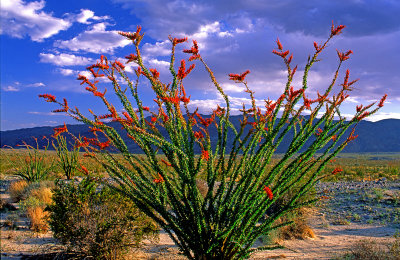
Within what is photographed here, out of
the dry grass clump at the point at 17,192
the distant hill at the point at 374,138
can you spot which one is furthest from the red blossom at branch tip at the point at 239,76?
the distant hill at the point at 374,138

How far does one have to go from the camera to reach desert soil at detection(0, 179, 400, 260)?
19.9ft

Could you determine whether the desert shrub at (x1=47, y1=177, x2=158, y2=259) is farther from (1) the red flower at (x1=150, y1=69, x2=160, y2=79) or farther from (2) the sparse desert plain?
(1) the red flower at (x1=150, y1=69, x2=160, y2=79)

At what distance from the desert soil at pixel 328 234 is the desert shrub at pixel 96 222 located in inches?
15.6

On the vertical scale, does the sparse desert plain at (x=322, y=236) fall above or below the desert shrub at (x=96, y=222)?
below

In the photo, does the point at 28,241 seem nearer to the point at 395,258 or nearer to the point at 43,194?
the point at 43,194

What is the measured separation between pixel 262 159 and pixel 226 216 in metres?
0.90

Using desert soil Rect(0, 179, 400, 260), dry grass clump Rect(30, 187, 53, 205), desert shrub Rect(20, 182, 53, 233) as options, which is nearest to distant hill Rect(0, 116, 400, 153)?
desert shrub Rect(20, 182, 53, 233)

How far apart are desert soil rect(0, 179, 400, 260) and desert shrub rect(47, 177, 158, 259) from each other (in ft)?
1.30

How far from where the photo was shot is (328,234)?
834cm

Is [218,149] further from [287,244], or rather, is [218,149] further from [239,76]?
[287,244]

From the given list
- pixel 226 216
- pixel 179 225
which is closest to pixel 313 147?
pixel 226 216

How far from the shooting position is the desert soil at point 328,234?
19.9 ft

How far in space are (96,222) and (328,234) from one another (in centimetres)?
610

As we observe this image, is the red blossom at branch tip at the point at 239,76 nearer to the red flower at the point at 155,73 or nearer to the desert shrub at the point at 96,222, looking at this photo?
the red flower at the point at 155,73
